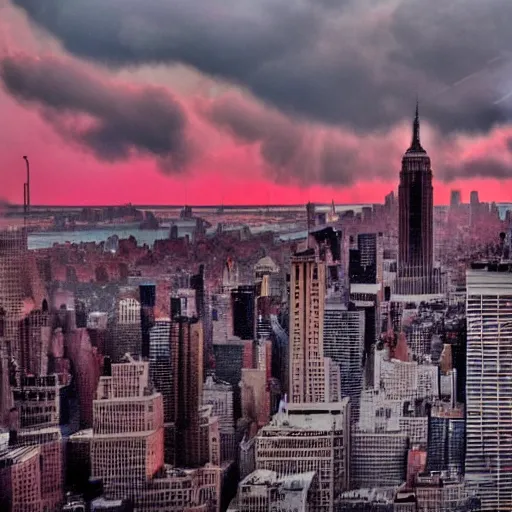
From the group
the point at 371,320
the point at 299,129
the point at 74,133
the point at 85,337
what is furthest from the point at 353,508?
the point at 74,133

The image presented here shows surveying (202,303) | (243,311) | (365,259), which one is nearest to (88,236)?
(202,303)

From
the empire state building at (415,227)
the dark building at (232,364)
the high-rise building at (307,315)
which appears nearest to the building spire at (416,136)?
the empire state building at (415,227)

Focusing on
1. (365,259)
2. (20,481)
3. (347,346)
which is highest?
(365,259)

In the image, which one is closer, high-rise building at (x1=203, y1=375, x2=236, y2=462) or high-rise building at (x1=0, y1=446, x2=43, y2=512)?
high-rise building at (x1=0, y1=446, x2=43, y2=512)

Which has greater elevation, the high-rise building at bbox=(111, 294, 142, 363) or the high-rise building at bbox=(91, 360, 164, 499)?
the high-rise building at bbox=(111, 294, 142, 363)

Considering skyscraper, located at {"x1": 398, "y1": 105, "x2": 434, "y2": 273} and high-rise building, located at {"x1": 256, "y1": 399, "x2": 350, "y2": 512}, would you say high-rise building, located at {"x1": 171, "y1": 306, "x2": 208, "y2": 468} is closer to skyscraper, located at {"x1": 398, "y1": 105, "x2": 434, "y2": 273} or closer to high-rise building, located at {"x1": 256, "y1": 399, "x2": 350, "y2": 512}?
high-rise building, located at {"x1": 256, "y1": 399, "x2": 350, "y2": 512}

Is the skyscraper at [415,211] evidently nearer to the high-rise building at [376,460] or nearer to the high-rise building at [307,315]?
the high-rise building at [307,315]

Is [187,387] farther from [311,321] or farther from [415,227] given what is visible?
[415,227]

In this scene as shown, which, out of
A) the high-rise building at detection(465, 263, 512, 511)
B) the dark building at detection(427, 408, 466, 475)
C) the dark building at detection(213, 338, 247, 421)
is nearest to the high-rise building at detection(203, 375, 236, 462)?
the dark building at detection(213, 338, 247, 421)

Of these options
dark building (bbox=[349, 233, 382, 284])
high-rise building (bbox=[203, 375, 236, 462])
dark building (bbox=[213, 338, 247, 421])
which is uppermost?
dark building (bbox=[349, 233, 382, 284])
